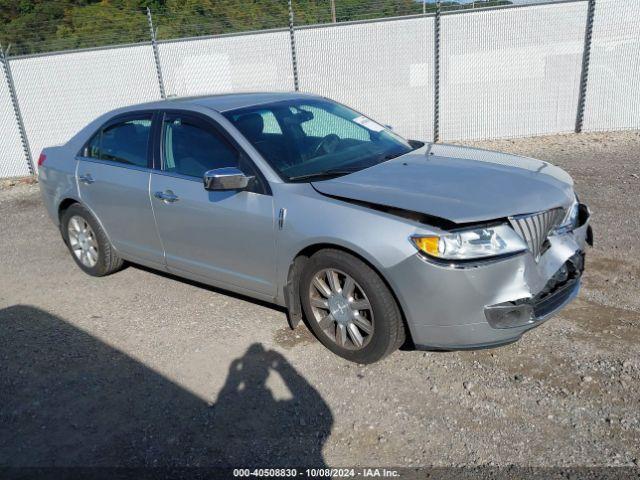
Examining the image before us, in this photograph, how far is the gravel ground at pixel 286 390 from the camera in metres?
2.99

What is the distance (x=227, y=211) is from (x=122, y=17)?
1218 centimetres

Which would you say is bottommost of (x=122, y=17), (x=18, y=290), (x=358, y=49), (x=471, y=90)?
(x=18, y=290)

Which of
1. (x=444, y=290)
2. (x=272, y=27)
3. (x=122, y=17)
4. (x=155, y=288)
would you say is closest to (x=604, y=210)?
(x=444, y=290)

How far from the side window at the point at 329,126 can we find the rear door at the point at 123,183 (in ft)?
4.39

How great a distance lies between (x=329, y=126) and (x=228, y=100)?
2.81 ft

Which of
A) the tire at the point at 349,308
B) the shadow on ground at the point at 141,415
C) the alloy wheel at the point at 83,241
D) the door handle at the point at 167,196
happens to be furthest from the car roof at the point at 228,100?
the shadow on ground at the point at 141,415

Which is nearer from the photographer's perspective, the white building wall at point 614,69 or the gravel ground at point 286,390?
the gravel ground at point 286,390

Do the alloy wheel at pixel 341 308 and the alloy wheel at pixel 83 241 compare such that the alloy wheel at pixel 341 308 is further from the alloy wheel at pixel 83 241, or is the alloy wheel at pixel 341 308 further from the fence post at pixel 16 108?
the fence post at pixel 16 108

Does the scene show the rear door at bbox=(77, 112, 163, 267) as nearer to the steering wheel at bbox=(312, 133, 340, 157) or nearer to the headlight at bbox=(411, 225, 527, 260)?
the steering wheel at bbox=(312, 133, 340, 157)

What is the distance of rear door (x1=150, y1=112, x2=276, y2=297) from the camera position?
13.0ft

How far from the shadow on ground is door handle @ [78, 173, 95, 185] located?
1641mm

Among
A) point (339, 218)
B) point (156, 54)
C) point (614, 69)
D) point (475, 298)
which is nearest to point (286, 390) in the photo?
point (339, 218)

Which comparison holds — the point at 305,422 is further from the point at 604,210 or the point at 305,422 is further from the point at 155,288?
the point at 604,210

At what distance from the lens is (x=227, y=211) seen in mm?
4078
